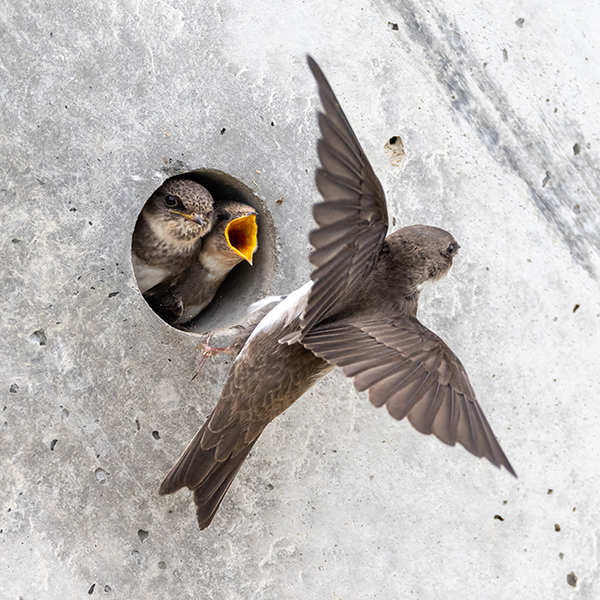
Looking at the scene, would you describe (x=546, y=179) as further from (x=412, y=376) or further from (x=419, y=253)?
(x=412, y=376)

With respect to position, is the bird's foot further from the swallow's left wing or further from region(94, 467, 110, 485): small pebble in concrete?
the swallow's left wing

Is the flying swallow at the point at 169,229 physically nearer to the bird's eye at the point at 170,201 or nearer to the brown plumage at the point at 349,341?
the bird's eye at the point at 170,201

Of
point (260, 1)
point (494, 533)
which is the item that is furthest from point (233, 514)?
point (260, 1)

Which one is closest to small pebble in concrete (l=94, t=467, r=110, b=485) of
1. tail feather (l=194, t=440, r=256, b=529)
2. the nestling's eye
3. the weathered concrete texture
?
the weathered concrete texture

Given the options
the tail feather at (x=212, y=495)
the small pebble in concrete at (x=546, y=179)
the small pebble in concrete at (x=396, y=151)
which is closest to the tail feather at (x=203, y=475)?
Result: the tail feather at (x=212, y=495)

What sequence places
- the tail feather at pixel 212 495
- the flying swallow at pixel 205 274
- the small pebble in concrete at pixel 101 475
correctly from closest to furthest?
1. the tail feather at pixel 212 495
2. the small pebble in concrete at pixel 101 475
3. the flying swallow at pixel 205 274

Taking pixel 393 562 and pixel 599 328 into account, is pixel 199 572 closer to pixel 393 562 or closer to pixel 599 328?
pixel 393 562
